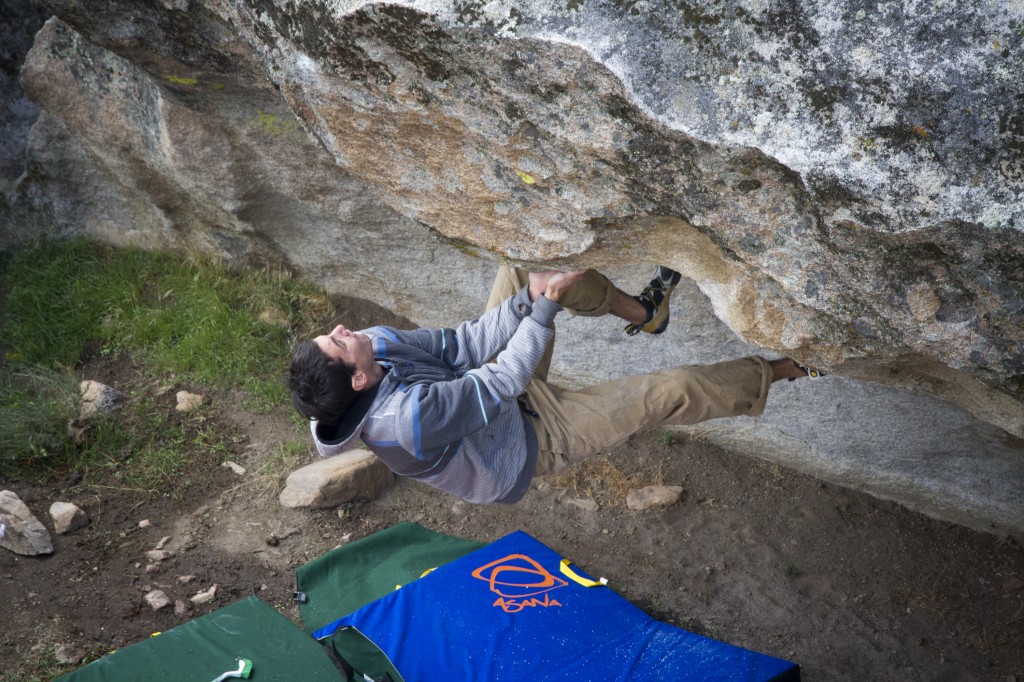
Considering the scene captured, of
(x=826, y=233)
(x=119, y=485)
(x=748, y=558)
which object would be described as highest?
(x=826, y=233)

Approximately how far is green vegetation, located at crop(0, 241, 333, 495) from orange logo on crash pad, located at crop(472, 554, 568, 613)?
2.16 metres

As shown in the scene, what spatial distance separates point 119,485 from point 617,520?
3.19m

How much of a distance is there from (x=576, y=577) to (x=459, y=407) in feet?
5.69

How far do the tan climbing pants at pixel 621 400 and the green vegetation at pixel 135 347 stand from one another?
102 inches

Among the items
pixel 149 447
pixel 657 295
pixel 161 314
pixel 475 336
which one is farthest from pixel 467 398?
pixel 161 314

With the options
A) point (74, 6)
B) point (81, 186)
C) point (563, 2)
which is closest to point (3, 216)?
point (81, 186)

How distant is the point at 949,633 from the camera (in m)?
4.44

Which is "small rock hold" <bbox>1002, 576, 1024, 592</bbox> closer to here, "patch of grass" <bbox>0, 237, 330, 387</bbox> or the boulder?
the boulder

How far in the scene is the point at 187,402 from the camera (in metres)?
5.84

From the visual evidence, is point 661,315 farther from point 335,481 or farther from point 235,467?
point 235,467

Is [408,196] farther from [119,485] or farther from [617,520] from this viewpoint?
[119,485]

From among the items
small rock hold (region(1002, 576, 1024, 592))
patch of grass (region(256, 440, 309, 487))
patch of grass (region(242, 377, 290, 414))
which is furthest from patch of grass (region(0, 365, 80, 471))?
small rock hold (region(1002, 576, 1024, 592))

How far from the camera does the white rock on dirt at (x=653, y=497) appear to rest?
17.5ft

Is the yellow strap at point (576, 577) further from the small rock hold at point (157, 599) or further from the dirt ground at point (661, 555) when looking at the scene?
the small rock hold at point (157, 599)
